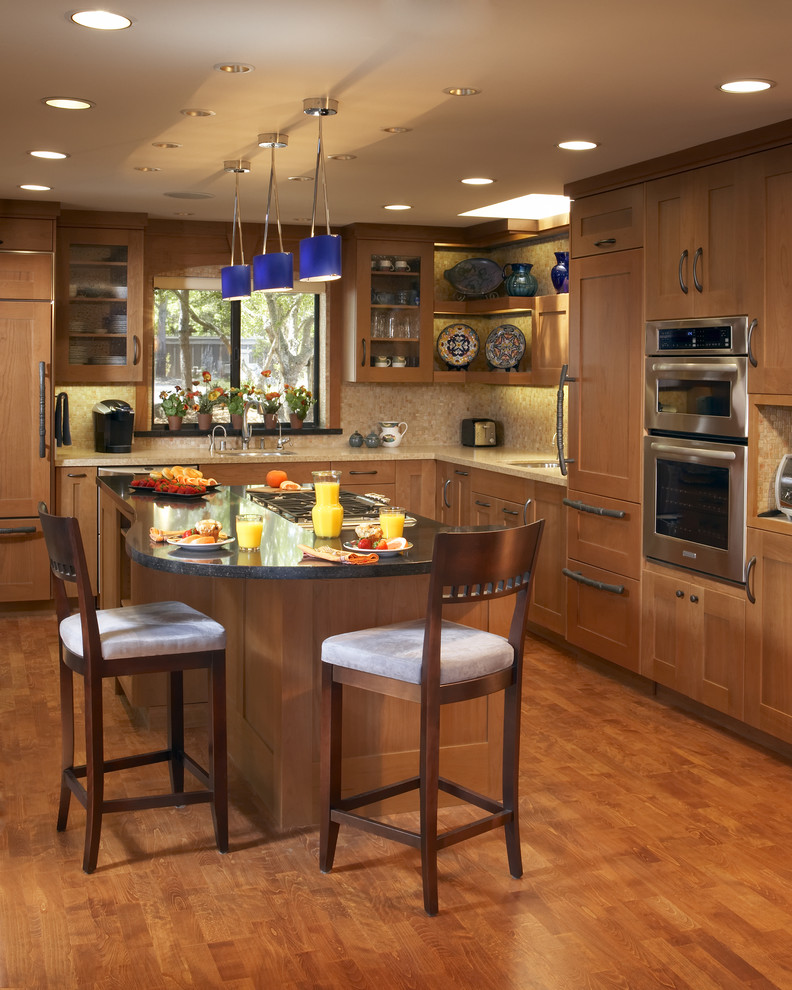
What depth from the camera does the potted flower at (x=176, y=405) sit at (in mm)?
7012

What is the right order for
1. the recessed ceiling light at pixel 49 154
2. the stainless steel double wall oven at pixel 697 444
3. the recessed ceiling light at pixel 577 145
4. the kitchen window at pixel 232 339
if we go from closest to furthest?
the stainless steel double wall oven at pixel 697 444 < the recessed ceiling light at pixel 577 145 < the recessed ceiling light at pixel 49 154 < the kitchen window at pixel 232 339

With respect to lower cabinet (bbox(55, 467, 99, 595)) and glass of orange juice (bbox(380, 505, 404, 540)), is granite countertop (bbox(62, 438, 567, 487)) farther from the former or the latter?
glass of orange juice (bbox(380, 505, 404, 540))

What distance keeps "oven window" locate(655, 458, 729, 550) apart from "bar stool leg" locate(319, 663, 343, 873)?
6.55 ft

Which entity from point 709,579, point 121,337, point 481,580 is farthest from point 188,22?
point 121,337

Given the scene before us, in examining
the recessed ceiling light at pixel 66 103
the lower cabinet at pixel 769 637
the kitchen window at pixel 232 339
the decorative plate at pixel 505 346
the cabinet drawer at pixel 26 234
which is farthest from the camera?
the kitchen window at pixel 232 339

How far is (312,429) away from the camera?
7441 millimetres

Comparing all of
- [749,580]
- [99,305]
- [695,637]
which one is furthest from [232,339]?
[749,580]

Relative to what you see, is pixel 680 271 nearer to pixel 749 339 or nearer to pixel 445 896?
pixel 749 339

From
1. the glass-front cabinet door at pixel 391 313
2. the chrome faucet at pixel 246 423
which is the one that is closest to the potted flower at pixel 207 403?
the chrome faucet at pixel 246 423

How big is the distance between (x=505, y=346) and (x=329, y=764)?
179 inches

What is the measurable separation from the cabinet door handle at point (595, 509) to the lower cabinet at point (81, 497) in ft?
9.24

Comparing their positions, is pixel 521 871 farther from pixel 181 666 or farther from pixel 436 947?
pixel 181 666

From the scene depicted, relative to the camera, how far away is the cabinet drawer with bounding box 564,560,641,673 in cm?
492

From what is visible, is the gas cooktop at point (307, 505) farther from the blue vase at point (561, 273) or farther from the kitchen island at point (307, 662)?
the blue vase at point (561, 273)
